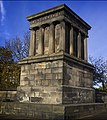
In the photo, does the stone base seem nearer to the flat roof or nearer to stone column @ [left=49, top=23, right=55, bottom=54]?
stone column @ [left=49, top=23, right=55, bottom=54]

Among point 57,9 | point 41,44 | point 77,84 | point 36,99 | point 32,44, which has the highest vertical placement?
point 57,9

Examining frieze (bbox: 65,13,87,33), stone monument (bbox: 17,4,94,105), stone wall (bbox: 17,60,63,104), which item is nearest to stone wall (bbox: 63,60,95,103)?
stone monument (bbox: 17,4,94,105)

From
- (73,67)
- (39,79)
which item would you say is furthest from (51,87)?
(73,67)

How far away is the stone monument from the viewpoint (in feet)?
30.6

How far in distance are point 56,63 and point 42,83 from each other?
1563 millimetres

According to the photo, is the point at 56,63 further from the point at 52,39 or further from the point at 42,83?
the point at 52,39

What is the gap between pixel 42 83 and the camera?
32.7 ft

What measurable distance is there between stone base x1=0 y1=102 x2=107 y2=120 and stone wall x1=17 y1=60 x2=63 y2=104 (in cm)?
109

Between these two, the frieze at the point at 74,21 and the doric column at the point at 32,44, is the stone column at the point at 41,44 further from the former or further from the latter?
the frieze at the point at 74,21

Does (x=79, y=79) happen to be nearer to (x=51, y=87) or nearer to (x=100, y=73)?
(x=51, y=87)

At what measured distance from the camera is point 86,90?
11.5 metres

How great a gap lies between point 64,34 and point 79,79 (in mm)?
3180

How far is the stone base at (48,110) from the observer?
7.37 metres

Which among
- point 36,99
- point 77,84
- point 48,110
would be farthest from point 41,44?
point 48,110
